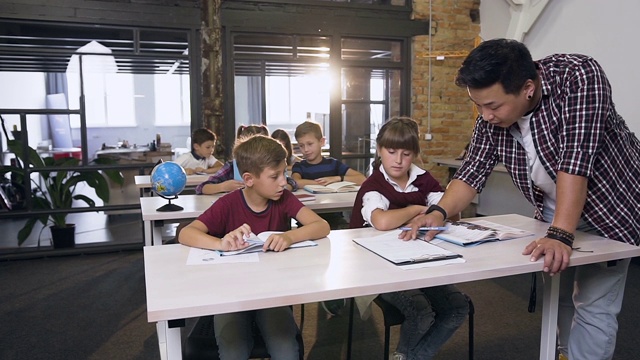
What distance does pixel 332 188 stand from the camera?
10.2 feet

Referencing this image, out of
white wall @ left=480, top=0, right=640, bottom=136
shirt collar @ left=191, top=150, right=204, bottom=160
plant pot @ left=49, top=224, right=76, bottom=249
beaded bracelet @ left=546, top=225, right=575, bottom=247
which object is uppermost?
white wall @ left=480, top=0, right=640, bottom=136

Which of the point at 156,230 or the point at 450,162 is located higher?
the point at 450,162

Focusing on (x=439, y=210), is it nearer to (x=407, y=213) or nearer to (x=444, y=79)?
(x=407, y=213)

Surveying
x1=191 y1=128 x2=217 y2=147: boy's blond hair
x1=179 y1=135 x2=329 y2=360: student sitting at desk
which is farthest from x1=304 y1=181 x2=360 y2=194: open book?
x1=191 y1=128 x2=217 y2=147: boy's blond hair

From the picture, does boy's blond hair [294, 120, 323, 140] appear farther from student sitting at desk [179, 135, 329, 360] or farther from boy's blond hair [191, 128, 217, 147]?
student sitting at desk [179, 135, 329, 360]

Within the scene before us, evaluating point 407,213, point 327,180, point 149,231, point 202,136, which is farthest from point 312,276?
point 202,136

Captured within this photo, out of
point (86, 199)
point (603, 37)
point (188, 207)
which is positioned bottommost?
point (86, 199)

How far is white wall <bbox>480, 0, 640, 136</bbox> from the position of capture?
377 cm

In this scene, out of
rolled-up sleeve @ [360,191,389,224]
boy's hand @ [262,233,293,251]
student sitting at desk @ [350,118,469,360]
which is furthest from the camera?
rolled-up sleeve @ [360,191,389,224]

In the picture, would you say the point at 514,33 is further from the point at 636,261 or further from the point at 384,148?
the point at 384,148

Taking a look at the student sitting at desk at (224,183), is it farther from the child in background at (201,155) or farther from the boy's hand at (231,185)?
the child in background at (201,155)

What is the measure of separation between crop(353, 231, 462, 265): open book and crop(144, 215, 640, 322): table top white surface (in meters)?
0.03

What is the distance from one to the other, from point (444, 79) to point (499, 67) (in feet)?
13.3

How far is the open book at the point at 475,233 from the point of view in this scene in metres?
1.64
